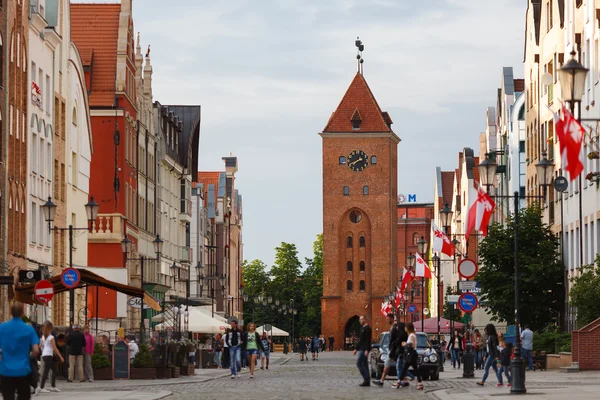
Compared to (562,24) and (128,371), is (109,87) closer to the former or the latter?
(562,24)

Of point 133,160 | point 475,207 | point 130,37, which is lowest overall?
point 475,207

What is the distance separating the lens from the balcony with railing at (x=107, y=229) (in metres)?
70.4


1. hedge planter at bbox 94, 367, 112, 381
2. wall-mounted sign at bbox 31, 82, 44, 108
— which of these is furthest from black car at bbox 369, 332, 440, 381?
wall-mounted sign at bbox 31, 82, 44, 108

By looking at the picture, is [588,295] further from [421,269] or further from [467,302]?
[421,269]

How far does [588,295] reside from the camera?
148ft

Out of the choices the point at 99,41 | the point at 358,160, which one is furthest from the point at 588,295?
the point at 358,160

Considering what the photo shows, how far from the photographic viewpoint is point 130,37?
74375 mm

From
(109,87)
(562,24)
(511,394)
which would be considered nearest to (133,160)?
(109,87)

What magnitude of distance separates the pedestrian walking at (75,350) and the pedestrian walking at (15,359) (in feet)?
63.0

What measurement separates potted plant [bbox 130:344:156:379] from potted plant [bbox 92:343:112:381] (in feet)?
2.41

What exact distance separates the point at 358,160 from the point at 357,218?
5.98 m

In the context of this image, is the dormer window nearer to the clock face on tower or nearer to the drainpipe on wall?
the clock face on tower

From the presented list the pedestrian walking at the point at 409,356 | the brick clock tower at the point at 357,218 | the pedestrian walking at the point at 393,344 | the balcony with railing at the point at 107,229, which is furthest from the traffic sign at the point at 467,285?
the brick clock tower at the point at 357,218

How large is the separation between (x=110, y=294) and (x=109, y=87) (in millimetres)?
10049
